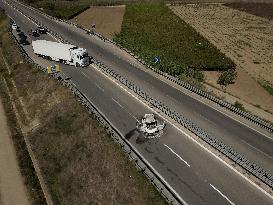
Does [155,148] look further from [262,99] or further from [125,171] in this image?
[262,99]

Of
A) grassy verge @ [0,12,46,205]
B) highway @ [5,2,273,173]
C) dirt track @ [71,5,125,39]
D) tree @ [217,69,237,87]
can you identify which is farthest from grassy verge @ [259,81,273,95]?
dirt track @ [71,5,125,39]

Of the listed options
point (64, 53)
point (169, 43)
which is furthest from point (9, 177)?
point (169, 43)

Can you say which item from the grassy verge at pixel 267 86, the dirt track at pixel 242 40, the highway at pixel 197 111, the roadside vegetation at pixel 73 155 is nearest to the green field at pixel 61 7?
the dirt track at pixel 242 40

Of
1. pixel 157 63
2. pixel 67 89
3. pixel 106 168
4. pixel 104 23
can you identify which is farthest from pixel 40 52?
pixel 106 168

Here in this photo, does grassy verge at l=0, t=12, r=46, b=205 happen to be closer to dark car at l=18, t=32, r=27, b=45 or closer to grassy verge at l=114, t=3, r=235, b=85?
dark car at l=18, t=32, r=27, b=45

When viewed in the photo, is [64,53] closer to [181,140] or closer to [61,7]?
[181,140]

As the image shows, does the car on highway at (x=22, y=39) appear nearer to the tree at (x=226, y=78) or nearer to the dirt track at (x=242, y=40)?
the dirt track at (x=242, y=40)

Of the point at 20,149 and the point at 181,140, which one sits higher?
the point at 181,140
